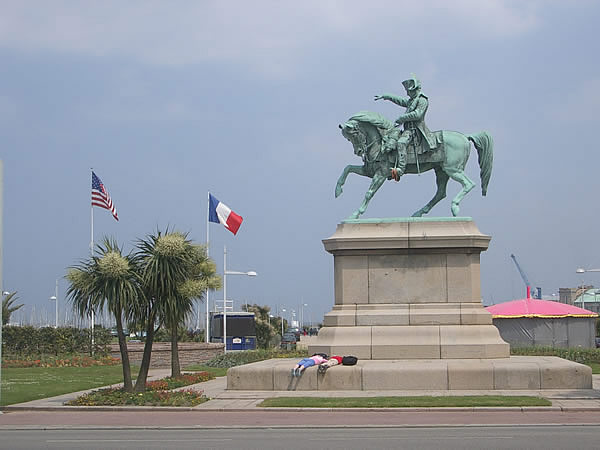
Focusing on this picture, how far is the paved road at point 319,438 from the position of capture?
13.7 m

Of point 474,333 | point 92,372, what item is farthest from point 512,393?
point 92,372

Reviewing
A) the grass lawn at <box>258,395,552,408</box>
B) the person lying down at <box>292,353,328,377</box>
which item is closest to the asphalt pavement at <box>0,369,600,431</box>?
the grass lawn at <box>258,395,552,408</box>

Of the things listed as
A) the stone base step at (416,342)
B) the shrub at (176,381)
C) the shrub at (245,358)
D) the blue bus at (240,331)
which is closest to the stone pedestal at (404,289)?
the stone base step at (416,342)

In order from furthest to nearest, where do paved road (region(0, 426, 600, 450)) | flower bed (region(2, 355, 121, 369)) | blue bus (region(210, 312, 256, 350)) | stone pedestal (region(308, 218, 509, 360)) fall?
1. blue bus (region(210, 312, 256, 350))
2. flower bed (region(2, 355, 121, 369))
3. stone pedestal (region(308, 218, 509, 360))
4. paved road (region(0, 426, 600, 450))

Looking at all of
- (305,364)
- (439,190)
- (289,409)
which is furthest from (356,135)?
(289,409)

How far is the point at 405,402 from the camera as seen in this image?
19.6 metres

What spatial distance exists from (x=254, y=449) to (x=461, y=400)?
7.83 meters

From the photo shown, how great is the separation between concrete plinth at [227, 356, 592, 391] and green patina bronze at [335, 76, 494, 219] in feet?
20.7

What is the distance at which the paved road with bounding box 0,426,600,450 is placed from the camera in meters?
13.7

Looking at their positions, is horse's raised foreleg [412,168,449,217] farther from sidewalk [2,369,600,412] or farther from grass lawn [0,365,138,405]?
grass lawn [0,365,138,405]

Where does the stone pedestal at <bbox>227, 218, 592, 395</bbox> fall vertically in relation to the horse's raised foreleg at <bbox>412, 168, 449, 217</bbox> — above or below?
below

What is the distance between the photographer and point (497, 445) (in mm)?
13445

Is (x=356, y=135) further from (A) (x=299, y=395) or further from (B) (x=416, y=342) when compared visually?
(A) (x=299, y=395)

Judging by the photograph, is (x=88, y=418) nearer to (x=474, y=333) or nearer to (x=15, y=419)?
(x=15, y=419)
